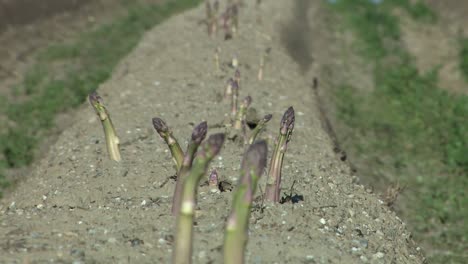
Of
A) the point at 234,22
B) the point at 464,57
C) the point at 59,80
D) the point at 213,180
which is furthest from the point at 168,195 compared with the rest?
the point at 464,57

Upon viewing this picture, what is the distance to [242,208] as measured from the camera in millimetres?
3764

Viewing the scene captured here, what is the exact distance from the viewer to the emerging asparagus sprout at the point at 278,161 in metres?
5.54

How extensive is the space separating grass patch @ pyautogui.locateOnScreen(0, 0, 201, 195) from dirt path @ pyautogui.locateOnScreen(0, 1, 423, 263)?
38.7 inches

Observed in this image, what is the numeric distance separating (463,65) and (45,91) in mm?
8385

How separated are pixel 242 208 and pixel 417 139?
7707mm

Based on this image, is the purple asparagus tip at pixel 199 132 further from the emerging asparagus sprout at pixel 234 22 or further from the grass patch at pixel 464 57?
the grass patch at pixel 464 57

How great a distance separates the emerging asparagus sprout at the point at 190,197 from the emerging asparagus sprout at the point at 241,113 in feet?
11.3

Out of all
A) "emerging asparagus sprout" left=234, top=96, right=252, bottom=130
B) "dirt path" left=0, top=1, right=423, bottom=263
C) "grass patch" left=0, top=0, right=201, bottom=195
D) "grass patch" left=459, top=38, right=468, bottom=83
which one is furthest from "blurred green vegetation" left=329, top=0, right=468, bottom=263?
"grass patch" left=0, top=0, right=201, bottom=195

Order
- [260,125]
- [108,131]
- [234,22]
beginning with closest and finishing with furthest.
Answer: [260,125], [108,131], [234,22]

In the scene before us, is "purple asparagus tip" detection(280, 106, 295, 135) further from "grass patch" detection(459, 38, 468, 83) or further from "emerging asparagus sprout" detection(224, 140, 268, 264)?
"grass patch" detection(459, 38, 468, 83)

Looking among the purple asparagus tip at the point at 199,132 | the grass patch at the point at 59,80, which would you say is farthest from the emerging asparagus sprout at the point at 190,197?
the grass patch at the point at 59,80

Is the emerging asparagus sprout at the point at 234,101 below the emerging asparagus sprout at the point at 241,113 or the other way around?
the other way around

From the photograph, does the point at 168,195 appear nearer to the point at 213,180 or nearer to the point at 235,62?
the point at 213,180

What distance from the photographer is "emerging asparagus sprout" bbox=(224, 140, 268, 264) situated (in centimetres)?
375
